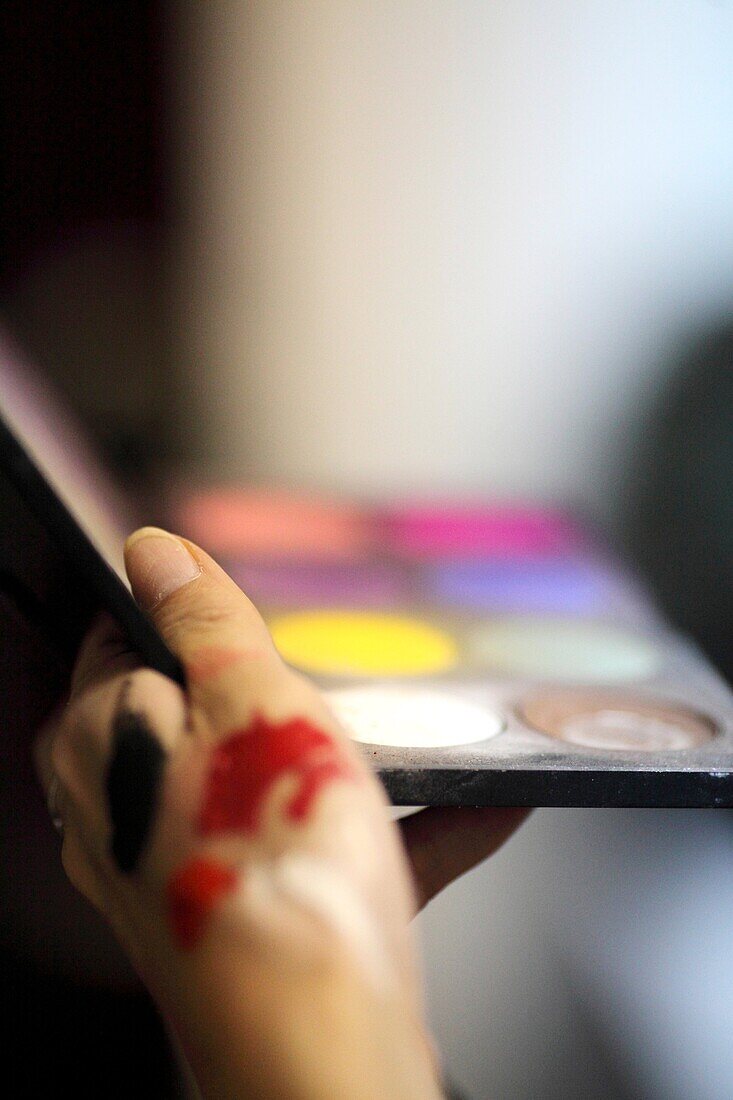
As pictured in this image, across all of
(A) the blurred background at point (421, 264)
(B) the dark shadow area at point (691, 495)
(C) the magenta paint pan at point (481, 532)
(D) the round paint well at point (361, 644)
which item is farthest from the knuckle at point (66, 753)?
(B) the dark shadow area at point (691, 495)

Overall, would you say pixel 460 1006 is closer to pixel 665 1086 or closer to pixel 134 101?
pixel 665 1086

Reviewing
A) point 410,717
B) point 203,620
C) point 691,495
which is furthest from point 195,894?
point 691,495

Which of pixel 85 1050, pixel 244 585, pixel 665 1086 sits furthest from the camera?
pixel 665 1086

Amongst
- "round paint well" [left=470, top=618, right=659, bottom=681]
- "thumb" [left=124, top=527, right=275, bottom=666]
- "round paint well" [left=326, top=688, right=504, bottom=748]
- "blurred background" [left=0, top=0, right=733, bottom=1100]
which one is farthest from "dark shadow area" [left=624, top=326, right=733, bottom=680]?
"thumb" [left=124, top=527, right=275, bottom=666]

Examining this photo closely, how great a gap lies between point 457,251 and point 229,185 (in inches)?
16.4

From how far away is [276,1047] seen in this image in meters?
0.37

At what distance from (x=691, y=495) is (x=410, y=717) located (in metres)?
1.00

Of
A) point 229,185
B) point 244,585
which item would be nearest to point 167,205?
point 229,185

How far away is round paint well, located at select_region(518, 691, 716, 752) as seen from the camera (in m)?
0.59

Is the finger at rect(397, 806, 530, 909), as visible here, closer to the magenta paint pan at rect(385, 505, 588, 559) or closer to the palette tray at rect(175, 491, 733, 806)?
the palette tray at rect(175, 491, 733, 806)

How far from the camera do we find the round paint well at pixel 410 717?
57 centimetres

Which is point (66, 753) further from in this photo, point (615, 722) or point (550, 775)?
point (615, 722)

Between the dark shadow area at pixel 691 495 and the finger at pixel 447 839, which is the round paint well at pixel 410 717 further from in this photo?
the dark shadow area at pixel 691 495

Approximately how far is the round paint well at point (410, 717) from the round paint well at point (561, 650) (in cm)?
11
